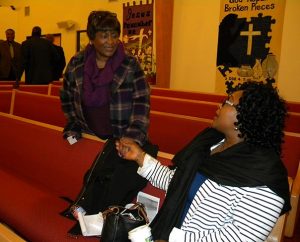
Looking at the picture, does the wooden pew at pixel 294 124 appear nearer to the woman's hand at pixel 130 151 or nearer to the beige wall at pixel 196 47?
the woman's hand at pixel 130 151

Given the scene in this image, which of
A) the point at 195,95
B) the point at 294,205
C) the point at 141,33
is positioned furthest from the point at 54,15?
the point at 294,205

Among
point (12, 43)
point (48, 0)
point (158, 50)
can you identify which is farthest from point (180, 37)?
point (48, 0)

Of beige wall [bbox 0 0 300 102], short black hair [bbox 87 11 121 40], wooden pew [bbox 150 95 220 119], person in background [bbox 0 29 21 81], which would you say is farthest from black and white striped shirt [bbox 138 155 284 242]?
person in background [bbox 0 29 21 81]

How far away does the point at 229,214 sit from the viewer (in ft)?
4.13

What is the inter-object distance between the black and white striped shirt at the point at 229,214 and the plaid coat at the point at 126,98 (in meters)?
0.65

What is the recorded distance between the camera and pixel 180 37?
6.92 m

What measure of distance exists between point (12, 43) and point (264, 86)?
6503 mm

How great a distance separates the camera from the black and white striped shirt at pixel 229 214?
1.17 meters

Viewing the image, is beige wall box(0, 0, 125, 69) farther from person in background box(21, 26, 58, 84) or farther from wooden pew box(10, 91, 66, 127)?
wooden pew box(10, 91, 66, 127)

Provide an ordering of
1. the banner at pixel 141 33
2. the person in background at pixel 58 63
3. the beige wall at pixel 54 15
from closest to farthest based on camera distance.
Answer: the person in background at pixel 58 63 → the banner at pixel 141 33 → the beige wall at pixel 54 15

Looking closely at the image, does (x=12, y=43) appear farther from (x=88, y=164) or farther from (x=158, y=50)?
(x=88, y=164)

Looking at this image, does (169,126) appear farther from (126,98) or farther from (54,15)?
(54,15)

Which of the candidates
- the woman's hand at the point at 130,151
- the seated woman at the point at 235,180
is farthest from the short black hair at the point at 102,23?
the seated woman at the point at 235,180

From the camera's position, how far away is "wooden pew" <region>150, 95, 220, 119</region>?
3398 millimetres
